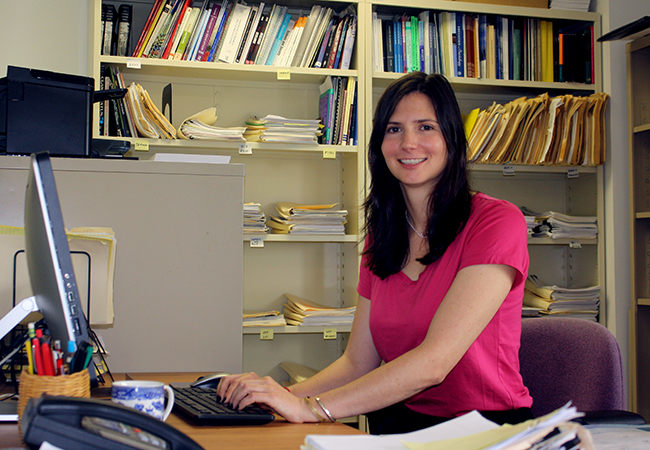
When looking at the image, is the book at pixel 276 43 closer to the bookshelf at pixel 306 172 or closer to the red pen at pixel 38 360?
the bookshelf at pixel 306 172

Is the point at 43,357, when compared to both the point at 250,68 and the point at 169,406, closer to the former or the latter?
the point at 169,406

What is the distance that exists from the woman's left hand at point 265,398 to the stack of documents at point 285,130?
1.60 m

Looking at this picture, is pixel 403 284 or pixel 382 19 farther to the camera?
pixel 382 19

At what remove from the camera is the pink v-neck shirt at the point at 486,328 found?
1.19 meters

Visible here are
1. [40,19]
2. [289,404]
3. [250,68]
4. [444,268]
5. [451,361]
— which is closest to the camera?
[289,404]

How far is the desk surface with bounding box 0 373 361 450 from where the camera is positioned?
28.8 inches

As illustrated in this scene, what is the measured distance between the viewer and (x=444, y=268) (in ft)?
4.25

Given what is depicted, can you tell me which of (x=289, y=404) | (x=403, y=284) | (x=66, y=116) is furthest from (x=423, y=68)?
(x=289, y=404)

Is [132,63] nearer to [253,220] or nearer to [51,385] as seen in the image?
[253,220]

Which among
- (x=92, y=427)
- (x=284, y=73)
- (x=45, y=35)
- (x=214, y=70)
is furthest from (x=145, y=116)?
(x=92, y=427)

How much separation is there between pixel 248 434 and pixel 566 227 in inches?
88.6

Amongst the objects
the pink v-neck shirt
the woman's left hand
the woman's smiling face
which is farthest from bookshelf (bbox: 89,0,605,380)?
the woman's left hand

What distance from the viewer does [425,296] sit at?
51.2 inches

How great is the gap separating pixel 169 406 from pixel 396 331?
2.38 feet
